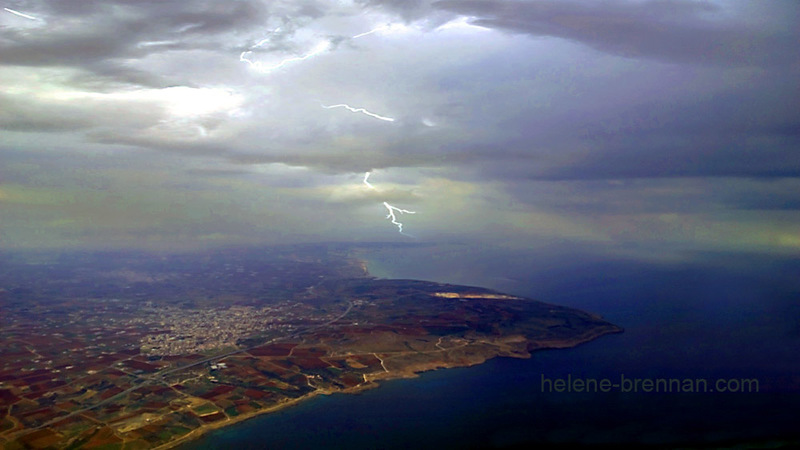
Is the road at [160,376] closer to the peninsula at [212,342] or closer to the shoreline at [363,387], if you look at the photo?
the peninsula at [212,342]

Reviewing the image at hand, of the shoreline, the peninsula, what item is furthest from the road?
the shoreline

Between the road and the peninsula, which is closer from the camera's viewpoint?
the road

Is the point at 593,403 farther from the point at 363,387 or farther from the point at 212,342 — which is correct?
the point at 212,342

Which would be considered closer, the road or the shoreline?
the shoreline

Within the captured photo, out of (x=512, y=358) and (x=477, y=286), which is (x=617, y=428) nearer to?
(x=512, y=358)

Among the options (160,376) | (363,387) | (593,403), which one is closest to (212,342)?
(160,376)

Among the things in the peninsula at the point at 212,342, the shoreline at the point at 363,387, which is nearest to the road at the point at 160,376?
the peninsula at the point at 212,342

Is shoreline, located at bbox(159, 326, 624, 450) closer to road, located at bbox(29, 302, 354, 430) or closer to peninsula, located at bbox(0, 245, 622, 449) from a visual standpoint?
peninsula, located at bbox(0, 245, 622, 449)

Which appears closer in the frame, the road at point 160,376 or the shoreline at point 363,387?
the shoreline at point 363,387
